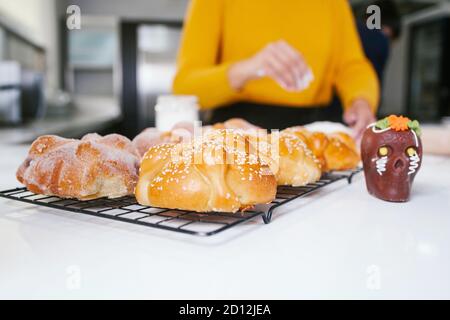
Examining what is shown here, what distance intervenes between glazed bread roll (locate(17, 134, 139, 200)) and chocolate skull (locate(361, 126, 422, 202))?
415 mm

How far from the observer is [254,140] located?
760 millimetres

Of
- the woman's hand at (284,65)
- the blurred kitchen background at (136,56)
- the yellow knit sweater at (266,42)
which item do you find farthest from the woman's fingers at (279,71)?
the blurred kitchen background at (136,56)

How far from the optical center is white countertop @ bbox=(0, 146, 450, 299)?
43 centimetres

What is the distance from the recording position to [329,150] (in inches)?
36.3

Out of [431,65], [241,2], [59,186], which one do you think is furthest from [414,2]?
[59,186]

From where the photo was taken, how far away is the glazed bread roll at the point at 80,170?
648mm

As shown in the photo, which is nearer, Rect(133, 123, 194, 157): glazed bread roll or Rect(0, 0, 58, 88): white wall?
Rect(133, 123, 194, 157): glazed bread roll

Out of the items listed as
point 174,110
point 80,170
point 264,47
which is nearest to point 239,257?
point 80,170

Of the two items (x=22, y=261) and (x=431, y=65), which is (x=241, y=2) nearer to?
(x=22, y=261)

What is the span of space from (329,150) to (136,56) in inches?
201

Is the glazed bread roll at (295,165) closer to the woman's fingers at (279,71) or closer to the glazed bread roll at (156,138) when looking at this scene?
the glazed bread roll at (156,138)

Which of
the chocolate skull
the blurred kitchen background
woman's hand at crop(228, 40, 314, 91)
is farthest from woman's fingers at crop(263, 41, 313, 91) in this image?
the blurred kitchen background

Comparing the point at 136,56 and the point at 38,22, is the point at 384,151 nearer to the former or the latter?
the point at 38,22

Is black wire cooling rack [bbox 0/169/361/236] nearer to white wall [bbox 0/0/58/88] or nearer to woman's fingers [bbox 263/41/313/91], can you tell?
woman's fingers [bbox 263/41/313/91]
